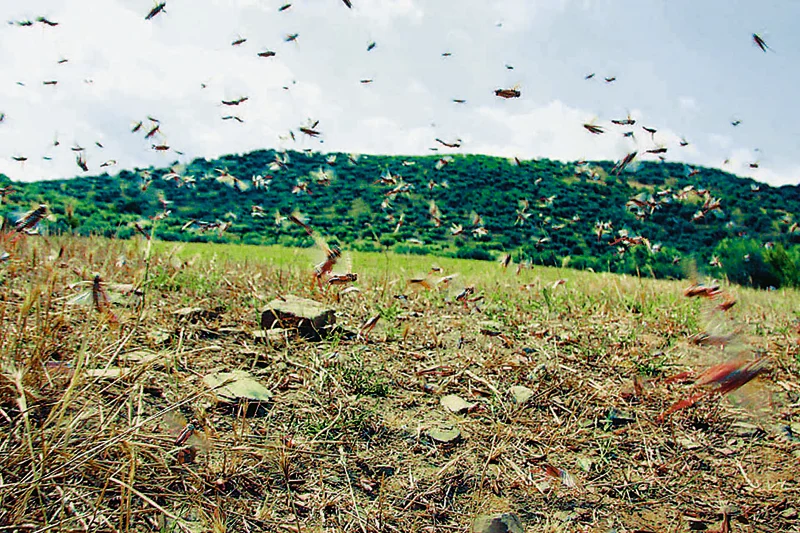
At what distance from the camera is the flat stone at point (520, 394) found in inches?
116

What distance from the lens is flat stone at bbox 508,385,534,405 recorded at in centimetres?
294

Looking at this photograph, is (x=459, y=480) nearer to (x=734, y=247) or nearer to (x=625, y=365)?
(x=625, y=365)

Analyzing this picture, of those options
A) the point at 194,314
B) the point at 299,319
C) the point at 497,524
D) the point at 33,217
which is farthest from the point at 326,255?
the point at 497,524

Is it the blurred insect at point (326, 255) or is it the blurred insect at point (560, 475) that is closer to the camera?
the blurred insect at point (560, 475)

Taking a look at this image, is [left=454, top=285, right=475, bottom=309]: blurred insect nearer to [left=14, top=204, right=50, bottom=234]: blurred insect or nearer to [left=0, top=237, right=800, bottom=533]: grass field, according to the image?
[left=0, top=237, right=800, bottom=533]: grass field

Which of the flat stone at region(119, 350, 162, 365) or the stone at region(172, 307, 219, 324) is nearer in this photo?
the flat stone at region(119, 350, 162, 365)

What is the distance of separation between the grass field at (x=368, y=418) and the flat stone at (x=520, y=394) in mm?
27

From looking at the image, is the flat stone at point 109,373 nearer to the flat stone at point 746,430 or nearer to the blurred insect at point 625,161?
the flat stone at point 746,430

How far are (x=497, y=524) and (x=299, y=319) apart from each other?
6.16 ft

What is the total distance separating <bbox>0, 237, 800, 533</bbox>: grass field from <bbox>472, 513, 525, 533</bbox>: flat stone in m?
0.07

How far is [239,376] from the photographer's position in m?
2.72

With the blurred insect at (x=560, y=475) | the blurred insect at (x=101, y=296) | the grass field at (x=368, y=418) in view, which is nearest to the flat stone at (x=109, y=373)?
the grass field at (x=368, y=418)

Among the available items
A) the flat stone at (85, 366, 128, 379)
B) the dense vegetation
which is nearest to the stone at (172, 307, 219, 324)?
the flat stone at (85, 366, 128, 379)

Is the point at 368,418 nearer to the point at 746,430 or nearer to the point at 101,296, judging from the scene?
the point at 101,296
